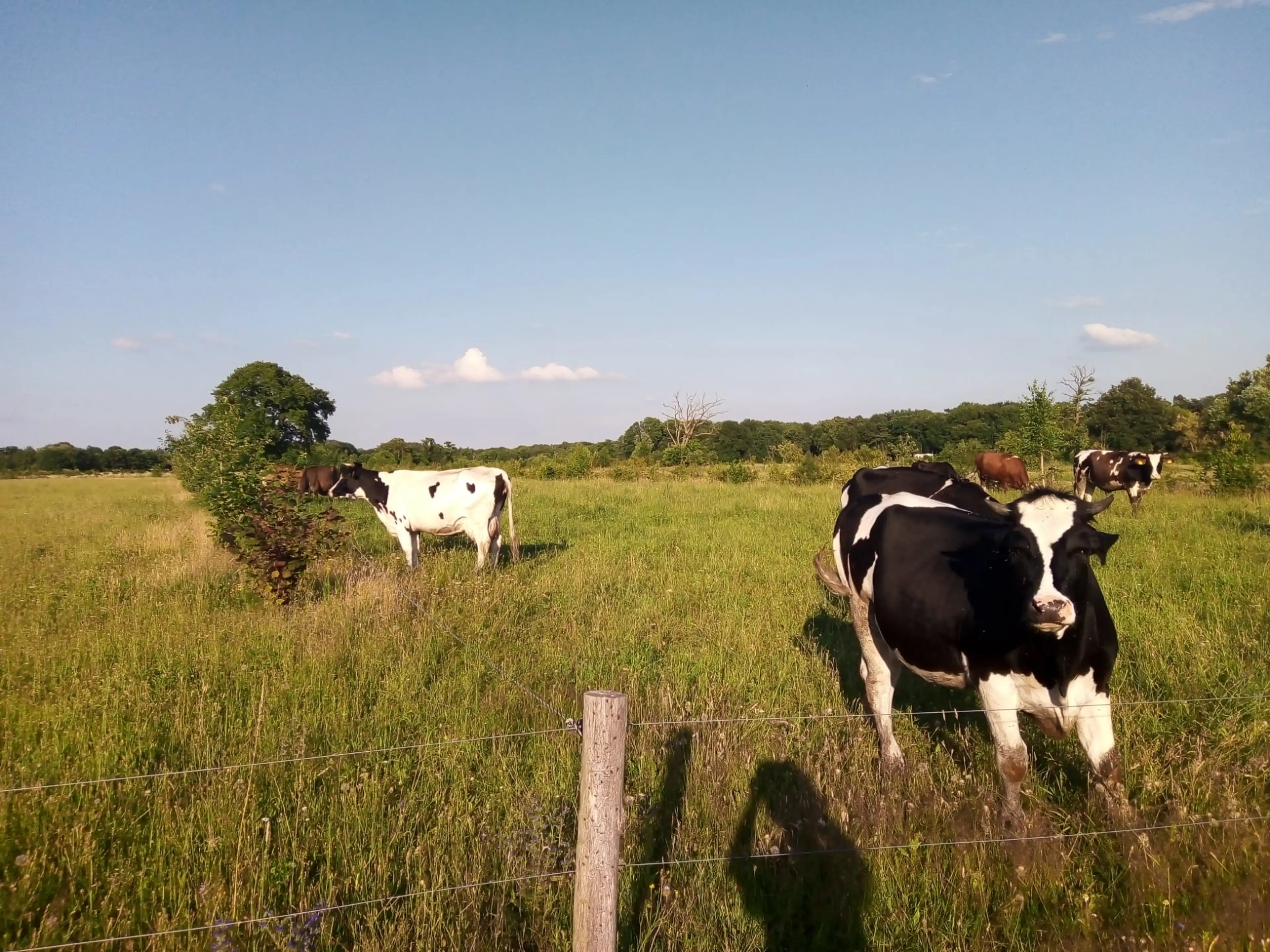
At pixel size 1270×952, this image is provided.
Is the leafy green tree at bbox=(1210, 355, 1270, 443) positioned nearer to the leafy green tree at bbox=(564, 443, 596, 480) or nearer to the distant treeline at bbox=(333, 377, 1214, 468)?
the distant treeline at bbox=(333, 377, 1214, 468)

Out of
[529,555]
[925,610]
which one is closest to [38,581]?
[529,555]

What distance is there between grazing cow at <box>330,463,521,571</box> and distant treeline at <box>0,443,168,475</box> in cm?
8018

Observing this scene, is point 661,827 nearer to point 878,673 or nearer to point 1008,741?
point 1008,741

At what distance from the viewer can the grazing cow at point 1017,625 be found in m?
3.60

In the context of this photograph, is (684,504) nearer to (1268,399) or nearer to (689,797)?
(689,797)

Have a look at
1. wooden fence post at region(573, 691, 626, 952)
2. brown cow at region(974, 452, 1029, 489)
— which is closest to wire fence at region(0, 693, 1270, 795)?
wooden fence post at region(573, 691, 626, 952)

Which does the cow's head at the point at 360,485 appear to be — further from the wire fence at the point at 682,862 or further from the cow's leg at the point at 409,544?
the wire fence at the point at 682,862

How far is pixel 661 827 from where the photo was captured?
11.8 ft

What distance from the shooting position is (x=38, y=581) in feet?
33.0

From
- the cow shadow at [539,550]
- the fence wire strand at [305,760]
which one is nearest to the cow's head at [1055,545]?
the fence wire strand at [305,760]

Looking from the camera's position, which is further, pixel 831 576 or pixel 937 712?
pixel 831 576

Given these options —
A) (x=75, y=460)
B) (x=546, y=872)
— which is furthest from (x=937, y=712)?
(x=75, y=460)

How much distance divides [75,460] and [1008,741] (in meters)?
112

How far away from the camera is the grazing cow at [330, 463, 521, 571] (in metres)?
11.8
